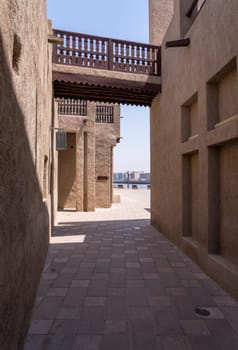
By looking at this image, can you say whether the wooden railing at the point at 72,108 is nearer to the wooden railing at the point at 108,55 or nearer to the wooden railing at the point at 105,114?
the wooden railing at the point at 105,114

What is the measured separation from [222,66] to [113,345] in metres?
4.47

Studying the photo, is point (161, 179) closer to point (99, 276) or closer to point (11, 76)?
point (99, 276)

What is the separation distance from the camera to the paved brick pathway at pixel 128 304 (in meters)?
2.78

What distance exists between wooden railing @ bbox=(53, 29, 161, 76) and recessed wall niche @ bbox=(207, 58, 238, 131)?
4.26 metres

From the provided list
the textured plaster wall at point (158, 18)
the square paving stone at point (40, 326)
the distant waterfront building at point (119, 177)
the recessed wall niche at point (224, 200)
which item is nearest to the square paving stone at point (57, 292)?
the square paving stone at point (40, 326)

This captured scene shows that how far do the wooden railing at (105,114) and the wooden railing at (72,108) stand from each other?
1.99m

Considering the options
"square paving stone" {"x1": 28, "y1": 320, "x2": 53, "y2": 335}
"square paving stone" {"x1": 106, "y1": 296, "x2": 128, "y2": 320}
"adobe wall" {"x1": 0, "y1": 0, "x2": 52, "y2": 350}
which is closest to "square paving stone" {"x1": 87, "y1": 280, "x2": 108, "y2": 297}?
"square paving stone" {"x1": 106, "y1": 296, "x2": 128, "y2": 320}

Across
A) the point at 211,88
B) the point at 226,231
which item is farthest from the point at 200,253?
the point at 211,88

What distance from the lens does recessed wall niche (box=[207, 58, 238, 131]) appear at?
4.18 meters

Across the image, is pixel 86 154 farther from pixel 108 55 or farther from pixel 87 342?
pixel 87 342

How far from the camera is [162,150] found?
8.58 metres

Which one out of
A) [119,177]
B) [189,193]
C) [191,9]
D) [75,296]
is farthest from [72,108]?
[119,177]

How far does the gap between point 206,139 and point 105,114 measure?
12.8m

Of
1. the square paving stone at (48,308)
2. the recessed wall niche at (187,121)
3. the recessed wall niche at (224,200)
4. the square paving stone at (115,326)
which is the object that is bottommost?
the square paving stone at (48,308)
